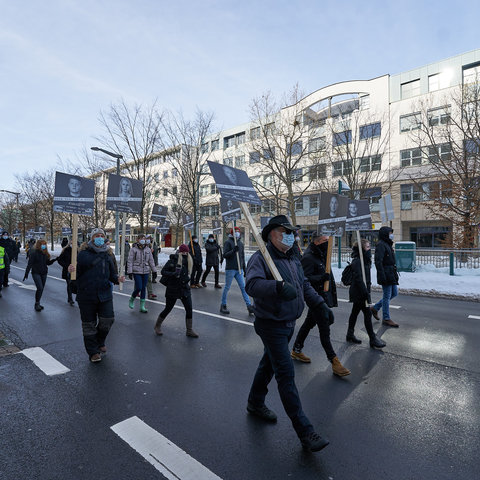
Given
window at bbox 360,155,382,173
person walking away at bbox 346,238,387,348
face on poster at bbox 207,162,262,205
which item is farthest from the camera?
window at bbox 360,155,382,173

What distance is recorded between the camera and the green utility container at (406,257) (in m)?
14.3

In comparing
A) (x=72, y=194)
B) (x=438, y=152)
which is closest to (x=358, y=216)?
(x=72, y=194)

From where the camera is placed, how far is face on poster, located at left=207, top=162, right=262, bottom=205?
514 cm

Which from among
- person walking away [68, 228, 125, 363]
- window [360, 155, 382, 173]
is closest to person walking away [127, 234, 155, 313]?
person walking away [68, 228, 125, 363]

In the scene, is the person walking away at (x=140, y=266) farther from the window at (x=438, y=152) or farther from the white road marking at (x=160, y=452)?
the window at (x=438, y=152)

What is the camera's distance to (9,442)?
8.70ft

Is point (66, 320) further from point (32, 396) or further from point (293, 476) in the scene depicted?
point (293, 476)

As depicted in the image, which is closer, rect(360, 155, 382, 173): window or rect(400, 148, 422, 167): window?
rect(360, 155, 382, 173): window

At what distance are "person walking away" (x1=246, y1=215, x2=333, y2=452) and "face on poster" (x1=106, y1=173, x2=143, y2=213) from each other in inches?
298

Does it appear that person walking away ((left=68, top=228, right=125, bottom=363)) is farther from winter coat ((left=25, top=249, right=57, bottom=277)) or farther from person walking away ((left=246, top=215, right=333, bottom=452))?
winter coat ((left=25, top=249, right=57, bottom=277))

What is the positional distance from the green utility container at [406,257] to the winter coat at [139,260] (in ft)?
37.1

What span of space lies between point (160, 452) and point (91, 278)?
8.94 feet

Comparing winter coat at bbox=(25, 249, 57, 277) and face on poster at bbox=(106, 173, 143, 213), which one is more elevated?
face on poster at bbox=(106, 173, 143, 213)

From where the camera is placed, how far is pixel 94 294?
449 centimetres
